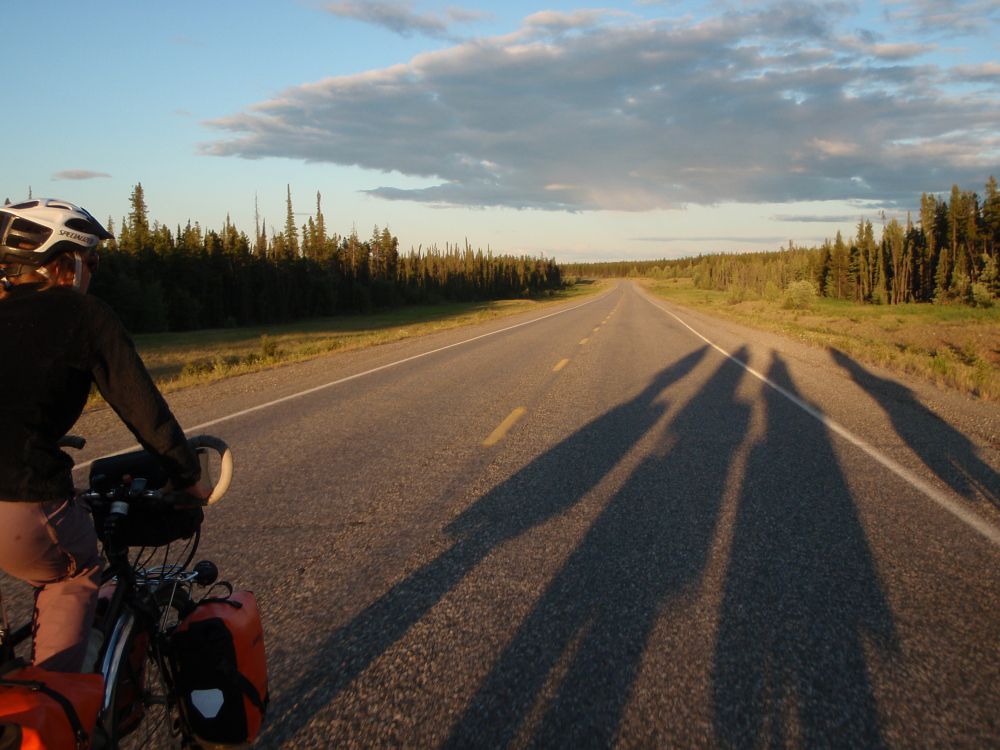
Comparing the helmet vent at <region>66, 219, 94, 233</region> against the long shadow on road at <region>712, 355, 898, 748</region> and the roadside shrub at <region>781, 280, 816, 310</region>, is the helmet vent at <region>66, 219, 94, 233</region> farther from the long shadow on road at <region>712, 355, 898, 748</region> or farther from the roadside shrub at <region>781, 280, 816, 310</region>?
the roadside shrub at <region>781, 280, 816, 310</region>

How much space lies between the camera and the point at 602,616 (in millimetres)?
3785

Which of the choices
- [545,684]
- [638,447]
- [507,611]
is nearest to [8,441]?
[545,684]

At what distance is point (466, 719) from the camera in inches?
115

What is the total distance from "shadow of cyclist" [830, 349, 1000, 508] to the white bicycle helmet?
6593 mm

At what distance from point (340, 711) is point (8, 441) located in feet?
5.55

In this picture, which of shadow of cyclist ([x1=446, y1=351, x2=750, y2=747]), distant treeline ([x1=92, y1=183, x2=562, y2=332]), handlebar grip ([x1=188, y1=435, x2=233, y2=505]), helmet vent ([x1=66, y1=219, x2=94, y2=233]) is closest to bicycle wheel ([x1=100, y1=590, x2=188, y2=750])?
handlebar grip ([x1=188, y1=435, x2=233, y2=505])

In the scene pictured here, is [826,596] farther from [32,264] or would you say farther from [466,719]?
[32,264]

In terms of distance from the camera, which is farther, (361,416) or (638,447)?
(361,416)

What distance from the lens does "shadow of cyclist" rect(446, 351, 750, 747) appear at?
9.47ft

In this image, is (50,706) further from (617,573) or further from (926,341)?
(926,341)

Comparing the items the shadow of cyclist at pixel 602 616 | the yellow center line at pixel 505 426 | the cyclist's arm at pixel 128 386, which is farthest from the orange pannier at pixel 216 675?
the yellow center line at pixel 505 426

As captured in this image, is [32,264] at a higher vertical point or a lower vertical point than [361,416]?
higher

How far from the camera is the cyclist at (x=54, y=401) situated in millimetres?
2012

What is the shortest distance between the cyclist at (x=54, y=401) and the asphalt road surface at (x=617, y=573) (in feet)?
3.42
